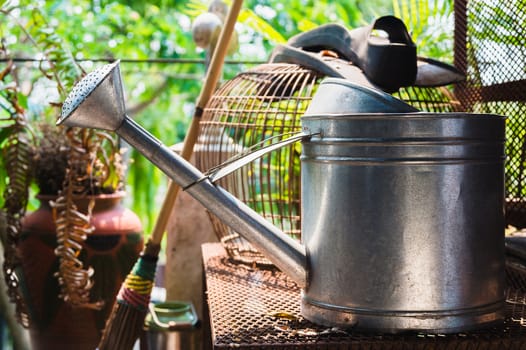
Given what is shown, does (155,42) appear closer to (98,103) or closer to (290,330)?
(98,103)

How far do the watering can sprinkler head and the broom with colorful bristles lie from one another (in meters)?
0.66

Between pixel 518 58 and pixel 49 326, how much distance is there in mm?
1483

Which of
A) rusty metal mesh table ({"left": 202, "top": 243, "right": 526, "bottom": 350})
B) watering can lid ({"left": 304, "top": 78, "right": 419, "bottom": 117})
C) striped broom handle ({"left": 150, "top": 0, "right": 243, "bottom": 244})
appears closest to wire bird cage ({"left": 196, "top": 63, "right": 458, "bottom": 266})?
striped broom handle ({"left": 150, "top": 0, "right": 243, "bottom": 244})

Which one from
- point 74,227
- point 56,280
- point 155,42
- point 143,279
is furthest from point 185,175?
point 155,42

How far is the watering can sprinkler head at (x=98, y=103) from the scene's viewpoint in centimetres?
102

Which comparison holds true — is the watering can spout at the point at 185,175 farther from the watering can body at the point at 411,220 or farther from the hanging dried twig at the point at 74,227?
the hanging dried twig at the point at 74,227

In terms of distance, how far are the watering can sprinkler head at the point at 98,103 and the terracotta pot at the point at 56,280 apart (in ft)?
3.29

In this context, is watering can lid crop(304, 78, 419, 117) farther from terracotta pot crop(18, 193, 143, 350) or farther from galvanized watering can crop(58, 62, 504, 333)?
terracotta pot crop(18, 193, 143, 350)

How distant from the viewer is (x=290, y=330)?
1.04m

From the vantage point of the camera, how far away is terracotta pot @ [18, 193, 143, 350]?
1995 mm

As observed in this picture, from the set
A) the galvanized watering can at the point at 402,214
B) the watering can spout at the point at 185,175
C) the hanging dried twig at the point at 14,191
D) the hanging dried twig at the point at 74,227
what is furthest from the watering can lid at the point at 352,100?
the hanging dried twig at the point at 14,191

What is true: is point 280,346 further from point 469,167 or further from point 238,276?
point 238,276

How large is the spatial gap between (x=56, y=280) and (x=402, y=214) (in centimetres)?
134

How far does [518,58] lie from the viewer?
4.93 feet
